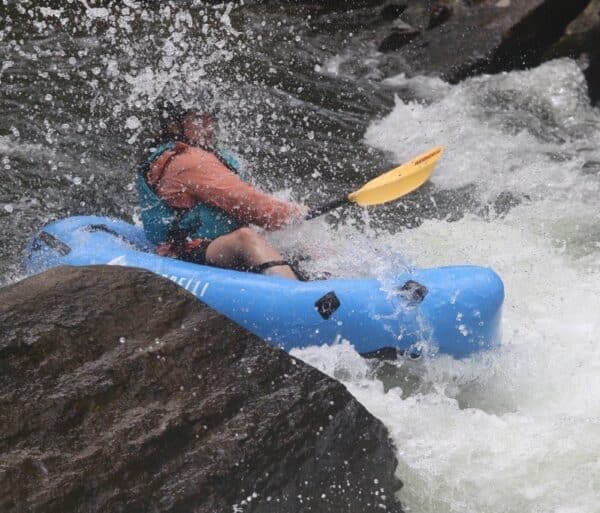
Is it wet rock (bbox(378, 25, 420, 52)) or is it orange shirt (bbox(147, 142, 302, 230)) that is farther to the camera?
wet rock (bbox(378, 25, 420, 52))

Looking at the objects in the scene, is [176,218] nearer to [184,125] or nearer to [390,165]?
[184,125]

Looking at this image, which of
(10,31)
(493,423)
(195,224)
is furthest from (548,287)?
(10,31)

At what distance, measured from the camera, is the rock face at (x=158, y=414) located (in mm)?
2596

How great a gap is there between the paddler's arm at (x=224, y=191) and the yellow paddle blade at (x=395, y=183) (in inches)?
22.8

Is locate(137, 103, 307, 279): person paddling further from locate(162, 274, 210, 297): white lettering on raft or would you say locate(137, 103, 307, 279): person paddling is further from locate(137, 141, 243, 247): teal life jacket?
locate(162, 274, 210, 297): white lettering on raft

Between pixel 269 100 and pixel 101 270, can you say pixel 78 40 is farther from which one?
pixel 101 270

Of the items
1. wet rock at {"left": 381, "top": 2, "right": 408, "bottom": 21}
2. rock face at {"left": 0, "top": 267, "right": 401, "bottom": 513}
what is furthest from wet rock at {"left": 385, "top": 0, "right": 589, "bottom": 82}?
rock face at {"left": 0, "top": 267, "right": 401, "bottom": 513}

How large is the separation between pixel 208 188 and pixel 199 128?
0.98ft

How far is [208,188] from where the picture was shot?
410cm

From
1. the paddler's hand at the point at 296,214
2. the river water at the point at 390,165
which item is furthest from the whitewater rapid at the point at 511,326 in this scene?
the paddler's hand at the point at 296,214

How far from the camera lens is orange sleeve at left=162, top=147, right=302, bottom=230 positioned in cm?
409

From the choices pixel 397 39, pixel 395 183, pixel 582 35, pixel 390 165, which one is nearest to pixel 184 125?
pixel 395 183

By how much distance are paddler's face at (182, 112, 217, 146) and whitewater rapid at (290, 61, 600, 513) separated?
3.02 feet

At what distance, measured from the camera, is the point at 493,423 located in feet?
11.7
